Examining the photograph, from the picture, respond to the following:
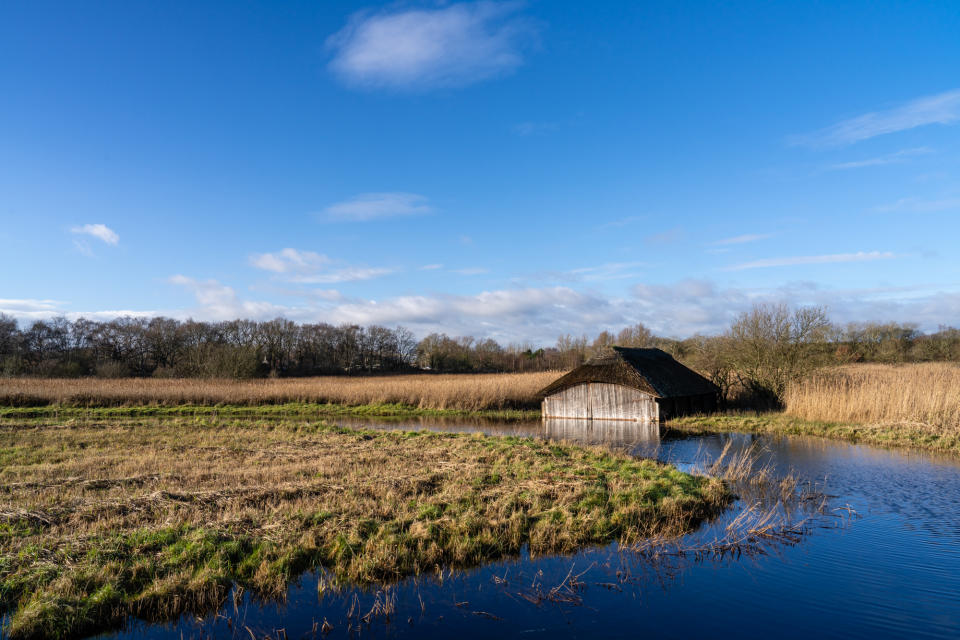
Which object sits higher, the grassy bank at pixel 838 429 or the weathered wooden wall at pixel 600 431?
the grassy bank at pixel 838 429

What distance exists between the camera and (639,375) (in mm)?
29734

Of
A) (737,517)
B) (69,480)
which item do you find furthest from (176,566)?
(737,517)

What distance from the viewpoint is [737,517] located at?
11.3 meters

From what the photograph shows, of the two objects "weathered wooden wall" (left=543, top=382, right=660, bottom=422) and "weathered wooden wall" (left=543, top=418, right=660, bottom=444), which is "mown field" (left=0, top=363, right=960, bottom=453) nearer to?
"weathered wooden wall" (left=543, top=382, right=660, bottom=422)

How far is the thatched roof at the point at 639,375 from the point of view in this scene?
29578mm

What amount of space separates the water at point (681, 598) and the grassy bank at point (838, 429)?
10898 mm

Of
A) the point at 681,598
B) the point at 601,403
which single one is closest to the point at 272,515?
the point at 681,598

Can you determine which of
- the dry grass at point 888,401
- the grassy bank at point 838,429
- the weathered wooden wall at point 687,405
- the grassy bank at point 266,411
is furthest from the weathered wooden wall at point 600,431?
the dry grass at point 888,401

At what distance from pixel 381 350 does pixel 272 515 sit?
81.5m

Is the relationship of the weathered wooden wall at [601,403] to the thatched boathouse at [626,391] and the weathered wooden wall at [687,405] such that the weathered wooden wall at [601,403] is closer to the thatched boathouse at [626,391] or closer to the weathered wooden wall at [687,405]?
the thatched boathouse at [626,391]

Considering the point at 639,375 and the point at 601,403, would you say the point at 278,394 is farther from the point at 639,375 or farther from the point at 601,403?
the point at 639,375

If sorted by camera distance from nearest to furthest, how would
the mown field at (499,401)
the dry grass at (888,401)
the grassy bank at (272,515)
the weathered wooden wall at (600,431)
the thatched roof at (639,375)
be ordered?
the grassy bank at (272,515) < the dry grass at (888,401) < the mown field at (499,401) < the weathered wooden wall at (600,431) < the thatched roof at (639,375)

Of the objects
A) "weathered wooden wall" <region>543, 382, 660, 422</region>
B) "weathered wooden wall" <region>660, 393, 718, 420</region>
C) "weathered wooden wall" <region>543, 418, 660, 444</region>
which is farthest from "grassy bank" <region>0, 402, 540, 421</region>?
"weathered wooden wall" <region>660, 393, 718, 420</region>

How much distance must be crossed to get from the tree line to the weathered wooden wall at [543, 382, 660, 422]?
8.25m
